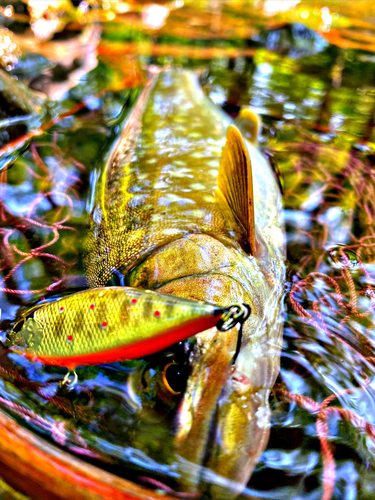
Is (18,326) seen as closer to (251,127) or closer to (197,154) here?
(197,154)

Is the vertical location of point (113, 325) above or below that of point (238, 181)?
below

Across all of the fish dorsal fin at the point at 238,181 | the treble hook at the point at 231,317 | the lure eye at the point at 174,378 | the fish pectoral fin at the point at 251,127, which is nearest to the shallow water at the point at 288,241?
the lure eye at the point at 174,378

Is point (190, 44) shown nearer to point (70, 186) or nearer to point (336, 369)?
point (70, 186)

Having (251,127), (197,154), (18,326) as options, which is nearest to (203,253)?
(18,326)

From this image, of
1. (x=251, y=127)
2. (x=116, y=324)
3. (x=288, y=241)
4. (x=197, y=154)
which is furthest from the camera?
(x=251, y=127)

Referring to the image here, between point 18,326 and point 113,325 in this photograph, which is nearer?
point 113,325

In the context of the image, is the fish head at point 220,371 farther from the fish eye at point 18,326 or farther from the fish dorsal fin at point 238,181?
the fish eye at point 18,326

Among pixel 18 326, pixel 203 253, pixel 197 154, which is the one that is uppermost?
pixel 197 154
